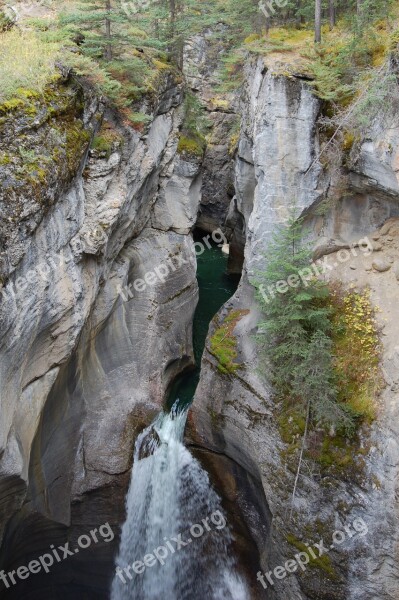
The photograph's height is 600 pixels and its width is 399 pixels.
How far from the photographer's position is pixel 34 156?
8688mm

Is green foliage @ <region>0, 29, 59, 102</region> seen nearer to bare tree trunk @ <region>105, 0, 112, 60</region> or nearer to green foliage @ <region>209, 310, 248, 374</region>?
bare tree trunk @ <region>105, 0, 112, 60</region>

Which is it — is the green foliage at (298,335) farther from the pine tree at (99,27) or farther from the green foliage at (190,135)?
the green foliage at (190,135)

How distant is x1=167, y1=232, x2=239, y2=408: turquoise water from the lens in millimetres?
17219

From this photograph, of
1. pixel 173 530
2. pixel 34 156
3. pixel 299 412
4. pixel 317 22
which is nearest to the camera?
pixel 34 156

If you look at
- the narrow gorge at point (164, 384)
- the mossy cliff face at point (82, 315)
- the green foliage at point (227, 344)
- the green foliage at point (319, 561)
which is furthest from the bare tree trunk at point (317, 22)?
the green foliage at point (319, 561)

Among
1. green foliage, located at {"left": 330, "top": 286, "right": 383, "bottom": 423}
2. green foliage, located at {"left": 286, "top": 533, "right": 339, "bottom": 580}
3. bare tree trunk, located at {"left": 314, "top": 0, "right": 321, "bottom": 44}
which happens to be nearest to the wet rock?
green foliage, located at {"left": 330, "top": 286, "right": 383, "bottom": 423}

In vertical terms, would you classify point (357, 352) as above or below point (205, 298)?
below

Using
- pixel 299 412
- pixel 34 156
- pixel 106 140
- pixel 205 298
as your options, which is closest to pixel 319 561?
pixel 299 412

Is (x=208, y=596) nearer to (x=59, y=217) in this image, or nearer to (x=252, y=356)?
(x=252, y=356)

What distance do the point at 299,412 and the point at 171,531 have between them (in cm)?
562

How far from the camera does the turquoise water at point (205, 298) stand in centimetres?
1722

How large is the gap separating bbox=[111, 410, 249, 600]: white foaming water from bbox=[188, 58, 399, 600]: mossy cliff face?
75 cm

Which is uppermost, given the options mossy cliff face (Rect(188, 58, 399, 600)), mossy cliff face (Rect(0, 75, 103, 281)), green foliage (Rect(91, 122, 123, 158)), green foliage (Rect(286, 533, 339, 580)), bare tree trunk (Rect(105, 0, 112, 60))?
bare tree trunk (Rect(105, 0, 112, 60))

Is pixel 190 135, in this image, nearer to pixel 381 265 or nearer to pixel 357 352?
pixel 381 265
